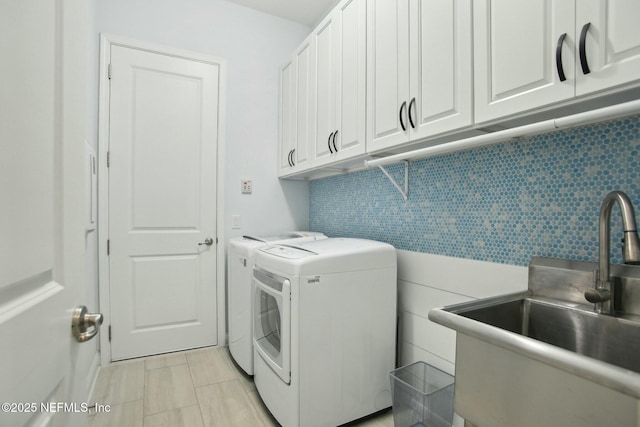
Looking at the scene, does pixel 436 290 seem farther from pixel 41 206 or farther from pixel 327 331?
pixel 41 206

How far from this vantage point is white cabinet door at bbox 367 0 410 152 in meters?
1.52

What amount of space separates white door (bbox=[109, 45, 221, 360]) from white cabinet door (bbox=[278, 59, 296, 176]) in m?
0.57

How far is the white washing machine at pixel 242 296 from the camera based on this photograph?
205cm

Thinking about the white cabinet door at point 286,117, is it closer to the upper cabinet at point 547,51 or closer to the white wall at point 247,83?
the white wall at point 247,83

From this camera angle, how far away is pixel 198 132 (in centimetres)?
261

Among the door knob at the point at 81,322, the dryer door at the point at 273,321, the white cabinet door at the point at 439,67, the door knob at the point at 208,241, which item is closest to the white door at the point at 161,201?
the door knob at the point at 208,241

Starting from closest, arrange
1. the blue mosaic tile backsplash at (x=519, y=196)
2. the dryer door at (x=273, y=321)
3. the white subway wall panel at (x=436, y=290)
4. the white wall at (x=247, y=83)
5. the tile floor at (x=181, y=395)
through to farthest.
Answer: the blue mosaic tile backsplash at (x=519, y=196), the white subway wall panel at (x=436, y=290), the dryer door at (x=273, y=321), the tile floor at (x=181, y=395), the white wall at (x=247, y=83)

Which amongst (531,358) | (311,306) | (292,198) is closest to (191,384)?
(311,306)

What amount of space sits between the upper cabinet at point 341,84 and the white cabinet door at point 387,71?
0.07 m

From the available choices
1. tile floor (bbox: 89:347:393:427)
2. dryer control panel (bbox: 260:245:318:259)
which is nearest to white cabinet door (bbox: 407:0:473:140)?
dryer control panel (bbox: 260:245:318:259)

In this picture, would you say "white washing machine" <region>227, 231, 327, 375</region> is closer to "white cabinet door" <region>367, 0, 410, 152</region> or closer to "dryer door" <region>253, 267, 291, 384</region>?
"dryer door" <region>253, 267, 291, 384</region>

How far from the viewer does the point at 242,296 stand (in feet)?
7.14

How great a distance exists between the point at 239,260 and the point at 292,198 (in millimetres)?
971

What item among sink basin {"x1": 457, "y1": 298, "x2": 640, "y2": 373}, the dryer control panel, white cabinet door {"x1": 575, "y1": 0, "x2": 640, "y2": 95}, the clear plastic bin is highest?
white cabinet door {"x1": 575, "y1": 0, "x2": 640, "y2": 95}
